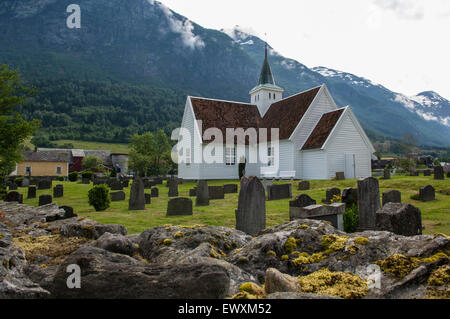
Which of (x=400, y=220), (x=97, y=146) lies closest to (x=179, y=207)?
(x=400, y=220)

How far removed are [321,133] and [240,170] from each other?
29.0 feet

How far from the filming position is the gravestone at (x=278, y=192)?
49.8 feet

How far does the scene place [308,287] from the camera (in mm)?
3254

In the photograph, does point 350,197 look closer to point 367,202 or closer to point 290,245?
point 367,202

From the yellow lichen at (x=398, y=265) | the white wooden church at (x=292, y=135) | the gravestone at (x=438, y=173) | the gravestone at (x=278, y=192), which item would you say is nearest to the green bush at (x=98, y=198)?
the gravestone at (x=278, y=192)

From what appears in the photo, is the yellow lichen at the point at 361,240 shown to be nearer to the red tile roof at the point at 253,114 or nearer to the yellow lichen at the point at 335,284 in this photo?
the yellow lichen at the point at 335,284

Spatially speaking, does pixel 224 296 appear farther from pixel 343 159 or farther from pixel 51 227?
pixel 343 159

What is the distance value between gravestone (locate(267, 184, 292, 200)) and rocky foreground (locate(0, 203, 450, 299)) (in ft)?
32.0

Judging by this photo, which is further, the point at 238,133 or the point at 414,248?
the point at 238,133

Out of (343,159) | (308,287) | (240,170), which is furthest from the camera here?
(240,170)

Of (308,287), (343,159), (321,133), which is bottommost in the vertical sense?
(308,287)

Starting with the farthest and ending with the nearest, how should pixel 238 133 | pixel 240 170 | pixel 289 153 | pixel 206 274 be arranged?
pixel 238 133 → pixel 240 170 → pixel 289 153 → pixel 206 274

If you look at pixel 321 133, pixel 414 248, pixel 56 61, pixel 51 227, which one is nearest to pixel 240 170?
pixel 321 133

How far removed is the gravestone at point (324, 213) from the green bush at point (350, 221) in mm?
299
